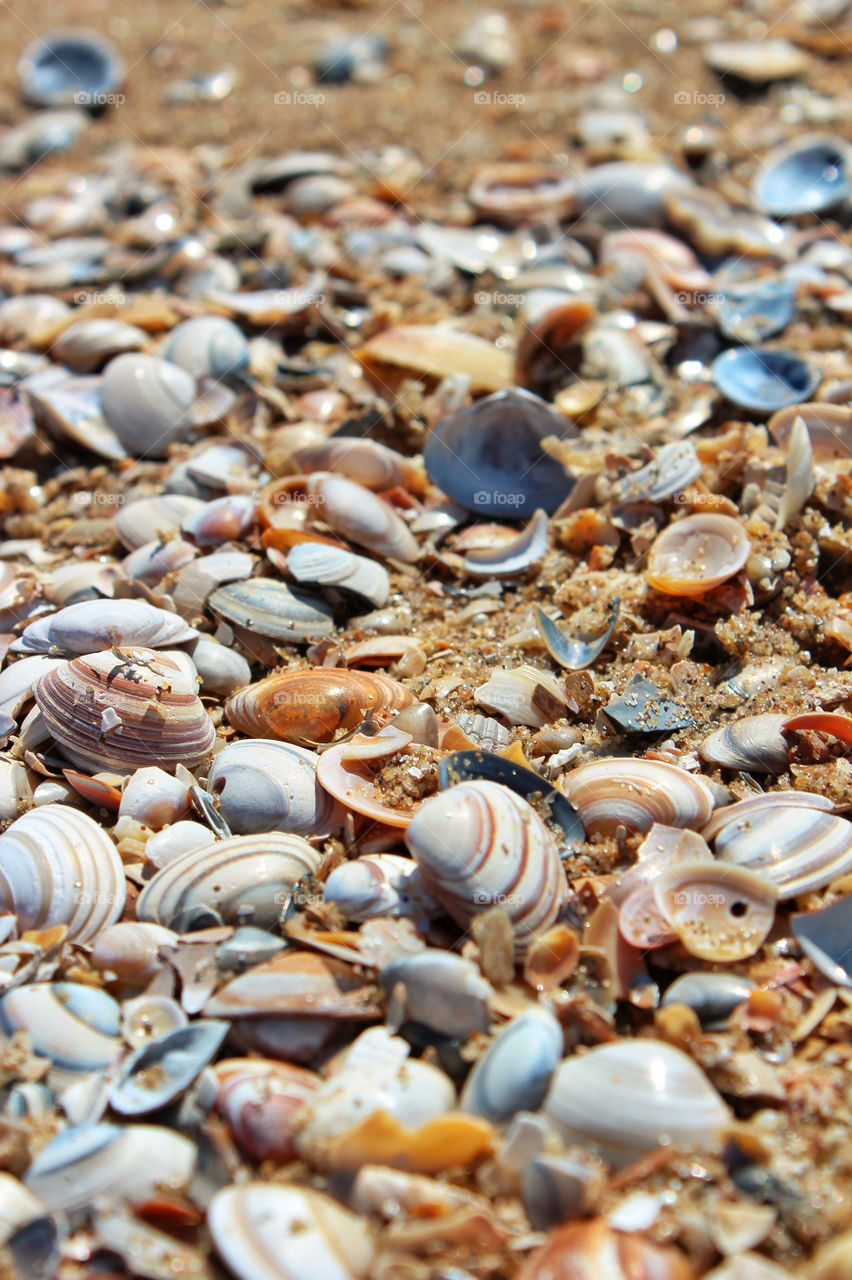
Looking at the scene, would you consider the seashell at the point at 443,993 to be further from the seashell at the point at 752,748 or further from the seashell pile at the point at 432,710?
the seashell at the point at 752,748

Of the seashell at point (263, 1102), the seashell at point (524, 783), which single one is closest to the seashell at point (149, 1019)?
the seashell at point (263, 1102)

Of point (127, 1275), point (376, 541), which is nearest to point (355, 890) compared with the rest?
point (127, 1275)

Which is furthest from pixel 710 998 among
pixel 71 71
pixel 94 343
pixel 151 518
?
pixel 71 71

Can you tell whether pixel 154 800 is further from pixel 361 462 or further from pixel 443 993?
pixel 361 462

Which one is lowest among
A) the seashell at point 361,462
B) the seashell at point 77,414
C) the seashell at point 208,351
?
the seashell at point 77,414

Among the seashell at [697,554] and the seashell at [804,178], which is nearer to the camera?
the seashell at [697,554]

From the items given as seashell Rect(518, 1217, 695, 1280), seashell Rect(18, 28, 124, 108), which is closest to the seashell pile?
seashell Rect(518, 1217, 695, 1280)
